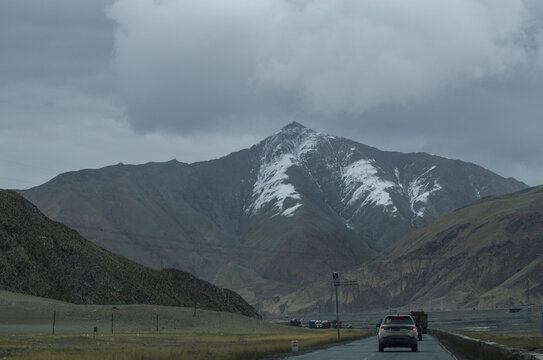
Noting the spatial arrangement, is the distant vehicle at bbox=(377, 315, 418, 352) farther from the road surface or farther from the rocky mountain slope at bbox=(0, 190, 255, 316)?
the rocky mountain slope at bbox=(0, 190, 255, 316)

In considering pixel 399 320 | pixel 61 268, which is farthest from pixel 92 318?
pixel 399 320

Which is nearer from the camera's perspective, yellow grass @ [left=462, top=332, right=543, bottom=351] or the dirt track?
yellow grass @ [left=462, top=332, right=543, bottom=351]

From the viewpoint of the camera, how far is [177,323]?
11850 cm

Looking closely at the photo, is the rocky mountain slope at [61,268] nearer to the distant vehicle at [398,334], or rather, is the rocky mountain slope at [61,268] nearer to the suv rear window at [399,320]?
the suv rear window at [399,320]

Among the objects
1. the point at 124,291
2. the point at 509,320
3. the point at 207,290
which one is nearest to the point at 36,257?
the point at 124,291

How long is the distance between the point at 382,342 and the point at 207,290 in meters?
140

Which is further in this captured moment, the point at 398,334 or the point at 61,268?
the point at 61,268

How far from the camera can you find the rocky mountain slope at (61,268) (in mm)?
133375

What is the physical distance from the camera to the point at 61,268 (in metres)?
141

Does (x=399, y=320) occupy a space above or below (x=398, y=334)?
above

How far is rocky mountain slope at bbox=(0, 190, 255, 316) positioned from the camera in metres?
133

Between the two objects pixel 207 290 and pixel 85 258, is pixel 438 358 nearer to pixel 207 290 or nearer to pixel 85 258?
pixel 85 258

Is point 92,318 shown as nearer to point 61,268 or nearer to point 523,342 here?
point 61,268

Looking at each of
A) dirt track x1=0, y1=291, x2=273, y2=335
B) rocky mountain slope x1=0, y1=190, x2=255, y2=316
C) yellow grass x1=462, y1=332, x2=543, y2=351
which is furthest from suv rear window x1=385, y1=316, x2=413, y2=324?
rocky mountain slope x1=0, y1=190, x2=255, y2=316
